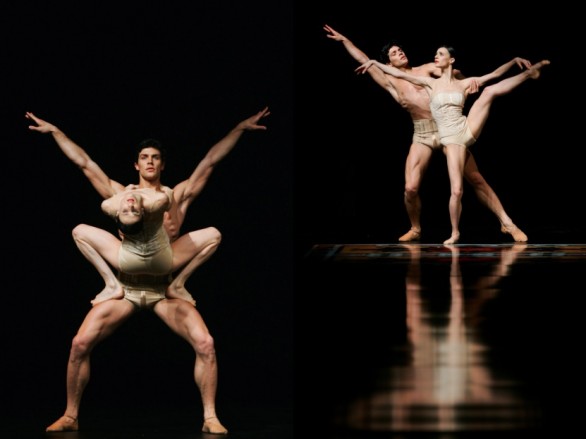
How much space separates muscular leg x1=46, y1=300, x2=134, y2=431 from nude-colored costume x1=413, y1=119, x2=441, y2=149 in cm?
226

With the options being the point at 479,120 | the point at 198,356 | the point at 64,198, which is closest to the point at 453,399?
the point at 198,356

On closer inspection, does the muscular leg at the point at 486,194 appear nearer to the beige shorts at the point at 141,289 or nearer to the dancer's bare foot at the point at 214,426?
the beige shorts at the point at 141,289

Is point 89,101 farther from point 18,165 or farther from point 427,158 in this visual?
point 427,158

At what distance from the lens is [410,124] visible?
11.7 m

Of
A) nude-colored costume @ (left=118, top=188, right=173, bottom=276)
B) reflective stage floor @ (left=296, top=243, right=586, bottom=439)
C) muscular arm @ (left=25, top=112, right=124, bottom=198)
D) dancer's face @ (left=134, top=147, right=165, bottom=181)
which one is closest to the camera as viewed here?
reflective stage floor @ (left=296, top=243, right=586, bottom=439)

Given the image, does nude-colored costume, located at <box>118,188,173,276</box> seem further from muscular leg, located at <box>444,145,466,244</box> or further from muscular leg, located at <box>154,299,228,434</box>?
muscular leg, located at <box>444,145,466,244</box>

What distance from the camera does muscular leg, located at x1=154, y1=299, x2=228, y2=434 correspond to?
876cm

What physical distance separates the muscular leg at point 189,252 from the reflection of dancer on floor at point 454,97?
1539 millimetres

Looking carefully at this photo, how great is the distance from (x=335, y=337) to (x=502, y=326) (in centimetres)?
75

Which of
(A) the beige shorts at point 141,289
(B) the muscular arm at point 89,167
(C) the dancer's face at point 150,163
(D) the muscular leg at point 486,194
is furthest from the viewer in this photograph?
(D) the muscular leg at point 486,194

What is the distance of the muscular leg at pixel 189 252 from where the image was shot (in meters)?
8.75

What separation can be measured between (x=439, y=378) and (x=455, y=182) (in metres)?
2.62

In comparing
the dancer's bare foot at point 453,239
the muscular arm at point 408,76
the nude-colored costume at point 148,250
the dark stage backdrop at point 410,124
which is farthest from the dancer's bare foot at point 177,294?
the dark stage backdrop at point 410,124

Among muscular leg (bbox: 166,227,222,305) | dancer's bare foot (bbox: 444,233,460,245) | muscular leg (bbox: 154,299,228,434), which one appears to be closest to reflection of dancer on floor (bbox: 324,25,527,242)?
dancer's bare foot (bbox: 444,233,460,245)
